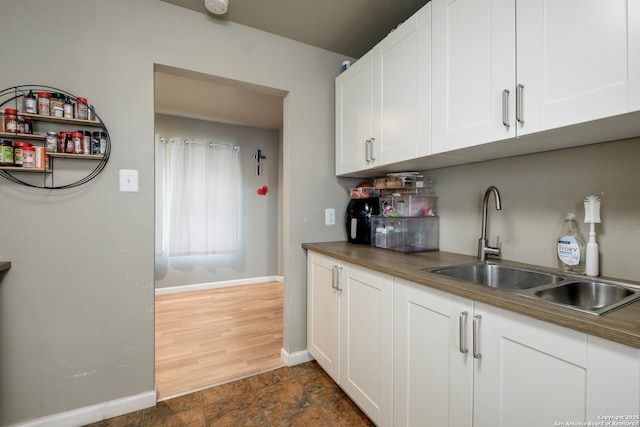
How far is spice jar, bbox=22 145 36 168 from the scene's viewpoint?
1357 millimetres

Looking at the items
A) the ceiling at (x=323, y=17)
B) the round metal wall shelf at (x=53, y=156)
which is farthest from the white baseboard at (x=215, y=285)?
the ceiling at (x=323, y=17)

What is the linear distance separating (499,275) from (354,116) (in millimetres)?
1293

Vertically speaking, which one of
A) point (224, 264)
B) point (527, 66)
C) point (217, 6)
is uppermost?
point (217, 6)

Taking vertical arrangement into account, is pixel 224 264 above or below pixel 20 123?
below

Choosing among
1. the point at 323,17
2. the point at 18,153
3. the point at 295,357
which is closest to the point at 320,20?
the point at 323,17

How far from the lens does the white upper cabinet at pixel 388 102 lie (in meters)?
1.41

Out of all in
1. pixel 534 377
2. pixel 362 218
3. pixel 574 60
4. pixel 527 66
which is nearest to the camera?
pixel 534 377

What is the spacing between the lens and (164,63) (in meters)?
1.68

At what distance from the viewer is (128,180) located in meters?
1.59

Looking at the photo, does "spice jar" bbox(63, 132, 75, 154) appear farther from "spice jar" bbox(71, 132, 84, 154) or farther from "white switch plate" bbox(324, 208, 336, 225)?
"white switch plate" bbox(324, 208, 336, 225)

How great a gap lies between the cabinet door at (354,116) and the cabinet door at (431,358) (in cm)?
97

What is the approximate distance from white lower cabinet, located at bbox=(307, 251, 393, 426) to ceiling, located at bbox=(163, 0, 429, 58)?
1542mm

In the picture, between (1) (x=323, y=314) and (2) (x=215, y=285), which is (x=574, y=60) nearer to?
(1) (x=323, y=314)

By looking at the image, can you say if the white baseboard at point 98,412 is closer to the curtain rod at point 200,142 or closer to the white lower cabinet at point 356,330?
the white lower cabinet at point 356,330
